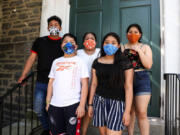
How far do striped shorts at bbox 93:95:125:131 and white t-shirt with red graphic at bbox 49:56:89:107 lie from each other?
0.93ft

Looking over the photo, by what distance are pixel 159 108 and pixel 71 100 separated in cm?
202

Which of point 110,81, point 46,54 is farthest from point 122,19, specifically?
point 110,81

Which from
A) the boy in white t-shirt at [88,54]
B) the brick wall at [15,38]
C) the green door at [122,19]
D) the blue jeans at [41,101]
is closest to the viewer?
the boy in white t-shirt at [88,54]

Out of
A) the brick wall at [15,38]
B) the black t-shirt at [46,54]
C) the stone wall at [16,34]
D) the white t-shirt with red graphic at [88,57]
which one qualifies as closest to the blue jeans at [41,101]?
the black t-shirt at [46,54]

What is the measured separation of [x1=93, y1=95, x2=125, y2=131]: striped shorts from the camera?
1651 mm

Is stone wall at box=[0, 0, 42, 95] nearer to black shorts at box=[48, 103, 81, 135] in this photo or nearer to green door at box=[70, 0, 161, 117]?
green door at box=[70, 0, 161, 117]

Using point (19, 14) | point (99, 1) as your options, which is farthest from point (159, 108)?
point (19, 14)

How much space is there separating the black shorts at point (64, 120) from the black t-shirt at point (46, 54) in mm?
703

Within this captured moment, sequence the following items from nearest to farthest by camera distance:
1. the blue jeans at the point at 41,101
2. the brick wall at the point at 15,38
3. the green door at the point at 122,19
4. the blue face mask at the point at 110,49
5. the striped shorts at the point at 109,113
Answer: the striped shorts at the point at 109,113
the blue face mask at the point at 110,49
the blue jeans at the point at 41,101
the green door at the point at 122,19
the brick wall at the point at 15,38

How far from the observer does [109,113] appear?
1679 mm

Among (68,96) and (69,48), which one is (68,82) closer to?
(68,96)

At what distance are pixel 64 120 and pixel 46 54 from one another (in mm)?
1083

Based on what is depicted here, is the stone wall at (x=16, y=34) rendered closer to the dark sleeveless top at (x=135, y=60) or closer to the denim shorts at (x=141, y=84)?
the dark sleeveless top at (x=135, y=60)

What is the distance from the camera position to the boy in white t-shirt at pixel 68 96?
1.82m
